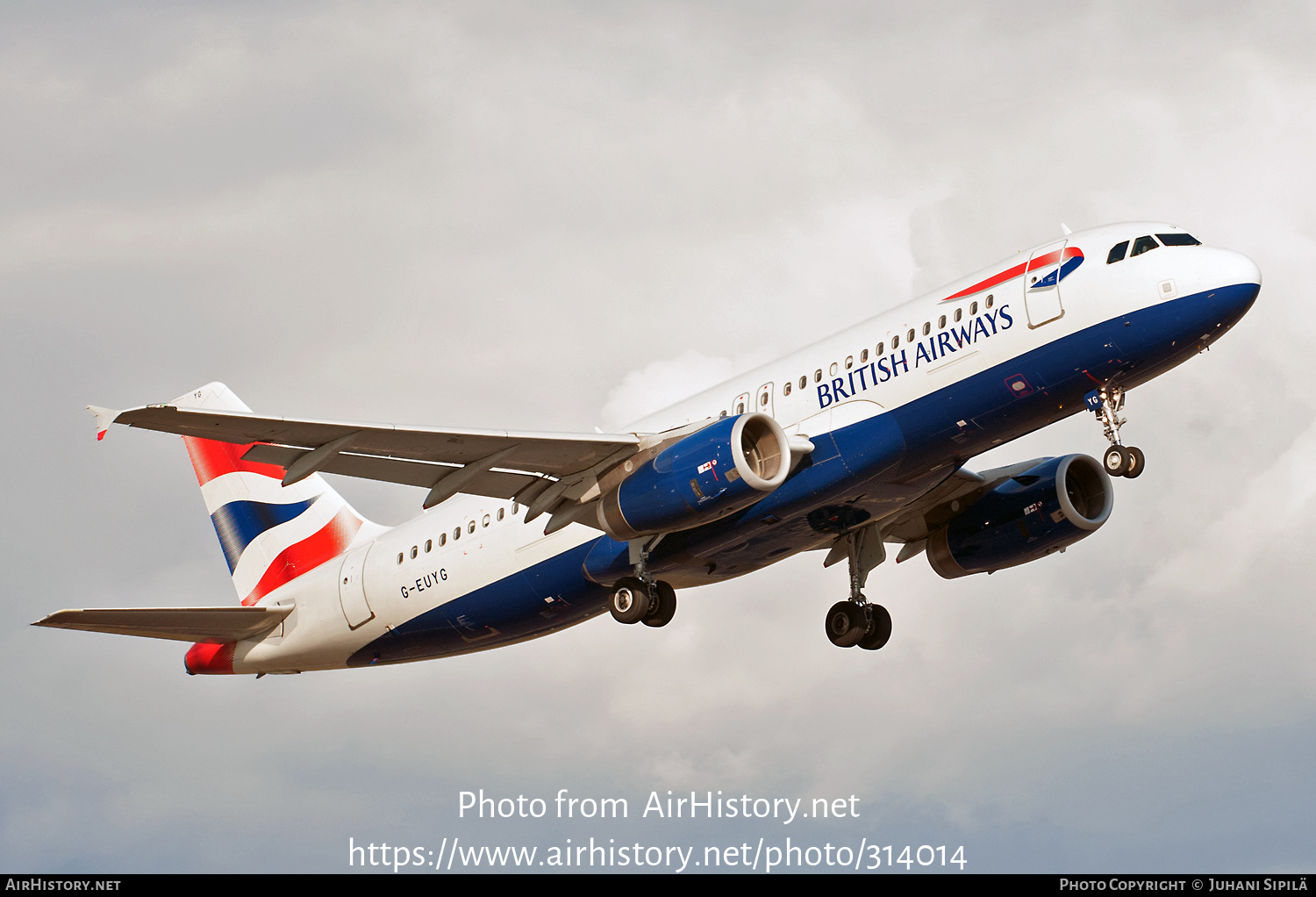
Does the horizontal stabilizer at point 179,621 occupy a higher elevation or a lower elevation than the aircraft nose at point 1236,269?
lower

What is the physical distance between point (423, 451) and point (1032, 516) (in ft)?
46.3

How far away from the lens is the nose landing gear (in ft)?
86.2

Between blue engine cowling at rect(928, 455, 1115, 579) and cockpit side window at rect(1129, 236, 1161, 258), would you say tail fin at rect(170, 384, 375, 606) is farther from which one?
cockpit side window at rect(1129, 236, 1161, 258)

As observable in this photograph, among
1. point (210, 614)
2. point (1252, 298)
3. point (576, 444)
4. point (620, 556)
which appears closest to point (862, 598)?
point (620, 556)

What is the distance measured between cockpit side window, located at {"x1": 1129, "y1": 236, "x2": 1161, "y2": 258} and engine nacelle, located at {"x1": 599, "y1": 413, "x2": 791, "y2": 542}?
22.9ft

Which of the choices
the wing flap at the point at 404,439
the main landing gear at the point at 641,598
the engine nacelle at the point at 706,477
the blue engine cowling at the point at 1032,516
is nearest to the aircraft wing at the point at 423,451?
the wing flap at the point at 404,439

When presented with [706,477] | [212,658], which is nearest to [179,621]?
[212,658]

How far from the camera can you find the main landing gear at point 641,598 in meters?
30.0

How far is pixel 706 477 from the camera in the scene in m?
27.3

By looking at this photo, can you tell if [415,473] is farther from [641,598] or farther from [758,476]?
[758,476]

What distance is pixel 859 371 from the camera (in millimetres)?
28094

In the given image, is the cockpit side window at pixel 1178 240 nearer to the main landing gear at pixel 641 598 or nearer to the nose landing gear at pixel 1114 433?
the nose landing gear at pixel 1114 433

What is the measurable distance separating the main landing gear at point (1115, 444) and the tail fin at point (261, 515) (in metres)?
18.9

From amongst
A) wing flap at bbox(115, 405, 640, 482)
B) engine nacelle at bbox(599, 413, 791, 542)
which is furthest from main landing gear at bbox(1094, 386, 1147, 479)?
wing flap at bbox(115, 405, 640, 482)
